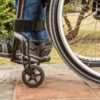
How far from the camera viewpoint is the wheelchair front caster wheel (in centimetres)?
317

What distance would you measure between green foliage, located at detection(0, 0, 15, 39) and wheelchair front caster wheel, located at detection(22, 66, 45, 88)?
2.99 m

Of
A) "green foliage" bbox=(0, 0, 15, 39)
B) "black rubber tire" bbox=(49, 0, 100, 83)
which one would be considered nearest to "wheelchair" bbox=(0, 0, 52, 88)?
"black rubber tire" bbox=(49, 0, 100, 83)

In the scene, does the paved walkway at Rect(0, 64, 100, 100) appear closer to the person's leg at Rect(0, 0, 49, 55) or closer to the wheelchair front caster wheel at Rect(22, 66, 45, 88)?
the wheelchair front caster wheel at Rect(22, 66, 45, 88)

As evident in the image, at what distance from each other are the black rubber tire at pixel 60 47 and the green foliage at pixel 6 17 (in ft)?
11.3

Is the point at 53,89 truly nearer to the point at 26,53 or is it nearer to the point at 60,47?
the point at 26,53

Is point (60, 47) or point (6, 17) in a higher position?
point (60, 47)

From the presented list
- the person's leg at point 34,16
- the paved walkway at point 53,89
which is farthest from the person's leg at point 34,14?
the paved walkway at point 53,89

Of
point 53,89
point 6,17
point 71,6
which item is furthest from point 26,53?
Answer: point 6,17

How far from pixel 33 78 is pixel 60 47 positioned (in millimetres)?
500

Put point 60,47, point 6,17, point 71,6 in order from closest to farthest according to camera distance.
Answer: point 60,47 → point 71,6 → point 6,17

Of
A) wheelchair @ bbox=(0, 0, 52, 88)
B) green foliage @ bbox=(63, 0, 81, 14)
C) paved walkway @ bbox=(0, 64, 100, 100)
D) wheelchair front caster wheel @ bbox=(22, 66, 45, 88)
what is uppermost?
green foliage @ bbox=(63, 0, 81, 14)

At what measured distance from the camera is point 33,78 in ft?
10.4

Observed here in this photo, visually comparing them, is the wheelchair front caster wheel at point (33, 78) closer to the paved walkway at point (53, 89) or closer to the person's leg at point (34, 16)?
the paved walkway at point (53, 89)

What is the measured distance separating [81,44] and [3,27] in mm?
3375
